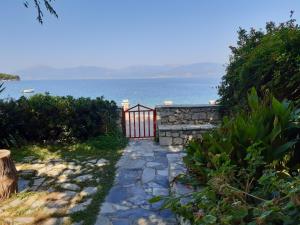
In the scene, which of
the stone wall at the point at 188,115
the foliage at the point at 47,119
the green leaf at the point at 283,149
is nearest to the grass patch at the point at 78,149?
the foliage at the point at 47,119

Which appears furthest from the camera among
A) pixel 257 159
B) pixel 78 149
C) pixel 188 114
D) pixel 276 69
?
pixel 188 114

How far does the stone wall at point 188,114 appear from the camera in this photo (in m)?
8.87

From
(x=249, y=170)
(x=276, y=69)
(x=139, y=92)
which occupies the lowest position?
(x=139, y=92)

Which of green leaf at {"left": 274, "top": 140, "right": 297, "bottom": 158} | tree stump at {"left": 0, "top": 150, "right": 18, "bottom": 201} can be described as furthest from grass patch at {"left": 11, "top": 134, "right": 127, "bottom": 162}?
green leaf at {"left": 274, "top": 140, "right": 297, "bottom": 158}

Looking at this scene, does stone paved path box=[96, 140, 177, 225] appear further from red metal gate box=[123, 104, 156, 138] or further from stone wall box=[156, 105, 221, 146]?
stone wall box=[156, 105, 221, 146]

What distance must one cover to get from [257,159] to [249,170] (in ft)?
0.42

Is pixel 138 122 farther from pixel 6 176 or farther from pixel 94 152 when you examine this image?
Result: pixel 6 176

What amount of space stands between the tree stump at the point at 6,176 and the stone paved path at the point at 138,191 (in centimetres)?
140

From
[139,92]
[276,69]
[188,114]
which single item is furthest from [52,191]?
[139,92]

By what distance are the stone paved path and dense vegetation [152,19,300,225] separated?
58 centimetres

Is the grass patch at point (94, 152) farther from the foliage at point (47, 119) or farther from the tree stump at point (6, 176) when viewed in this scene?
the tree stump at point (6, 176)

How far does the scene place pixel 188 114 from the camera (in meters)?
8.97

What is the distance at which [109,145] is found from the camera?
7.35 metres

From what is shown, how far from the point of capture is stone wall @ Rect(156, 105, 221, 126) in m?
8.87
